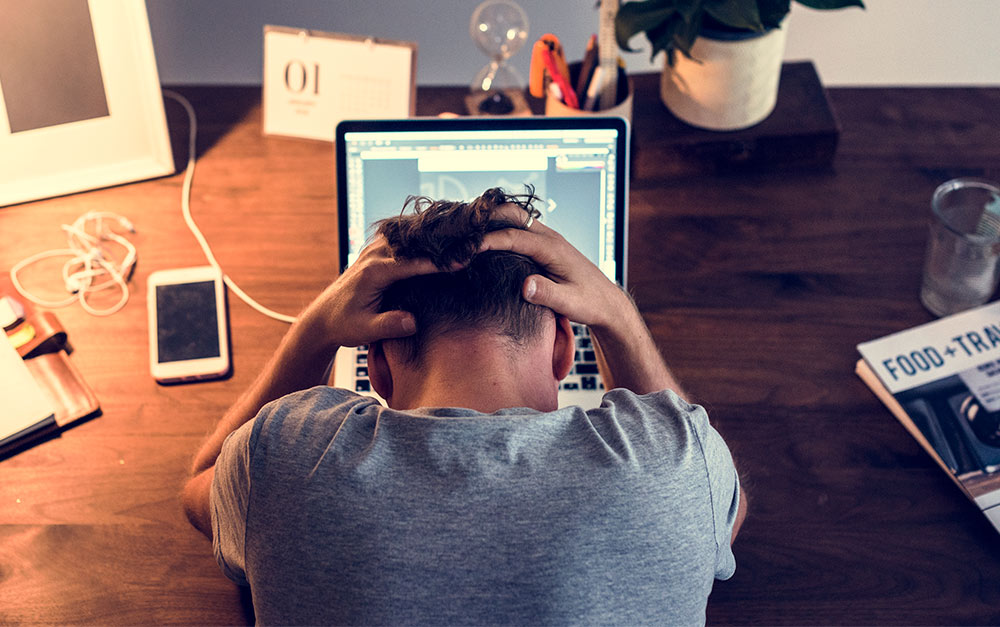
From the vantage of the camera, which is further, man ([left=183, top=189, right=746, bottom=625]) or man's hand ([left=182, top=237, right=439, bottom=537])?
man's hand ([left=182, top=237, right=439, bottom=537])

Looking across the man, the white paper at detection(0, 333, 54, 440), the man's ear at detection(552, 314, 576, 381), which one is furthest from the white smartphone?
the man's ear at detection(552, 314, 576, 381)

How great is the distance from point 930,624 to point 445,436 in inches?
23.8

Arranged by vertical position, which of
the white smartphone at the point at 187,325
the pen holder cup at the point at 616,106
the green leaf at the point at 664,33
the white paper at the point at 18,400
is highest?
the green leaf at the point at 664,33

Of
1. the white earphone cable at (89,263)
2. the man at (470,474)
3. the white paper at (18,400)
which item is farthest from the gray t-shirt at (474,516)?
the white earphone cable at (89,263)

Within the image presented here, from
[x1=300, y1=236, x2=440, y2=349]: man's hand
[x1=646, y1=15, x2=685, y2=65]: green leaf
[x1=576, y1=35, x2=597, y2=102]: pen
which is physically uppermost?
[x1=646, y1=15, x2=685, y2=65]: green leaf

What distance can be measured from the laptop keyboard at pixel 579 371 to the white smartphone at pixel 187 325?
0.59ft

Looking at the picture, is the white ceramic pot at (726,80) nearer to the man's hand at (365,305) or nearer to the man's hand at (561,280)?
the man's hand at (561,280)

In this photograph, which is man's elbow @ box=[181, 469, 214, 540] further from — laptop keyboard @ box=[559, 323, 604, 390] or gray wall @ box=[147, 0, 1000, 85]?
gray wall @ box=[147, 0, 1000, 85]

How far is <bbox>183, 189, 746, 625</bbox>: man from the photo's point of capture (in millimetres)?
664

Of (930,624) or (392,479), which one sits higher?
(392,479)

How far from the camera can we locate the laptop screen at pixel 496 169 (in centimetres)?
110

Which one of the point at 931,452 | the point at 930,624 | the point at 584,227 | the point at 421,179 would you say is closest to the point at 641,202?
the point at 584,227

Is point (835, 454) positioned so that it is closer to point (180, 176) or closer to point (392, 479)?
point (392, 479)

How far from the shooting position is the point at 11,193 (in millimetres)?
1311
